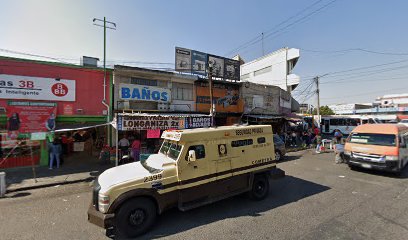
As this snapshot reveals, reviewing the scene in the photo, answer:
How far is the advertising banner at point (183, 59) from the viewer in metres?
16.8

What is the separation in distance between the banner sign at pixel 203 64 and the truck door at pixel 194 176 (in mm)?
12087

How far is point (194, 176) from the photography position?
5.25 m

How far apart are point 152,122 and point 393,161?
10899 millimetres

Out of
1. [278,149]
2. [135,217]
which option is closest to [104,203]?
[135,217]

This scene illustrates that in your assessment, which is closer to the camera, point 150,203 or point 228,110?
point 150,203

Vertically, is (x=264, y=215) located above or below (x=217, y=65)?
below

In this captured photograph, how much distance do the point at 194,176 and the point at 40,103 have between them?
10400 millimetres

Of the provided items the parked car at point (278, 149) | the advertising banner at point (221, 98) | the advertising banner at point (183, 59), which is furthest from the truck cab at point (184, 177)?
the advertising banner at point (183, 59)

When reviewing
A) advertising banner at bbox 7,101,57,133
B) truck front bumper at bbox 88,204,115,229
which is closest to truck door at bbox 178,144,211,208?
truck front bumper at bbox 88,204,115,229

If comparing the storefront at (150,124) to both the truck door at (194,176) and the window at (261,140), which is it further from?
the window at (261,140)

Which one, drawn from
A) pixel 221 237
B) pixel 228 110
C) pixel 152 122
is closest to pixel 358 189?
pixel 221 237

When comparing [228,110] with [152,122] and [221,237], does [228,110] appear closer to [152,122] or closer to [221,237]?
[152,122]

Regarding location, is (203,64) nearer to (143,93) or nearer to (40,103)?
(143,93)

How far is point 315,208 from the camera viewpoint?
225 inches
